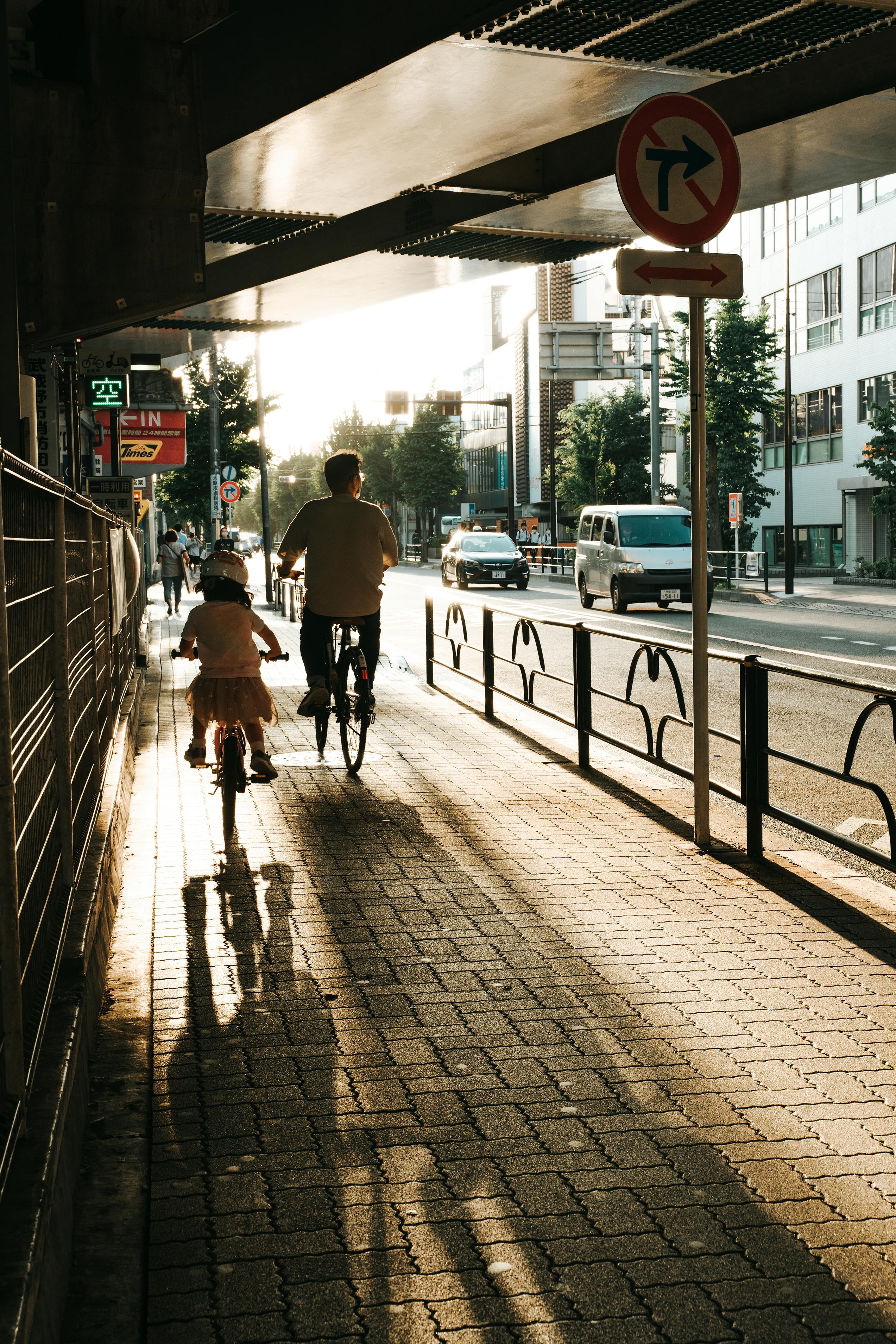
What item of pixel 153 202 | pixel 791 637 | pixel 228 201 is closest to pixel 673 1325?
pixel 153 202

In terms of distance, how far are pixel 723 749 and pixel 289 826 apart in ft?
7.94

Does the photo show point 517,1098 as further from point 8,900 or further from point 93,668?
point 93,668

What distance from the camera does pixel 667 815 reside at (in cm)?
774

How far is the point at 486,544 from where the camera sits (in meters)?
40.8

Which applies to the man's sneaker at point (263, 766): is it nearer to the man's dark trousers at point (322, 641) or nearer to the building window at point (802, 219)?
the man's dark trousers at point (322, 641)

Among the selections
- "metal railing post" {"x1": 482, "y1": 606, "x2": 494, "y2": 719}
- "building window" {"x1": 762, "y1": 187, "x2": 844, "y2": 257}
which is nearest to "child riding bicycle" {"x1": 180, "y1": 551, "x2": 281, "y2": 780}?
"metal railing post" {"x1": 482, "y1": 606, "x2": 494, "y2": 719}

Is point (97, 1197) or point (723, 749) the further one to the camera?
point (723, 749)

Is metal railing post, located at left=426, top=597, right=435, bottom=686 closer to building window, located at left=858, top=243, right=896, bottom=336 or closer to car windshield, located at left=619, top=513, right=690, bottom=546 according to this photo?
car windshield, located at left=619, top=513, right=690, bottom=546

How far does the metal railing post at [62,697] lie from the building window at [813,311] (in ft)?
155

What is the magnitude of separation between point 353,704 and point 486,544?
1246 inches

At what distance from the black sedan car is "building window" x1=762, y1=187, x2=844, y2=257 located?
1673 centimetres

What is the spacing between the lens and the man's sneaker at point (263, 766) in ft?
24.0

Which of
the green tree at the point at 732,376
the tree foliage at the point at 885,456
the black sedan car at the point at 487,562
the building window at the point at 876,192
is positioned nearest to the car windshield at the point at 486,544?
the black sedan car at the point at 487,562

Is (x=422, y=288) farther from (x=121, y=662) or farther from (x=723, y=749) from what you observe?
(x=723, y=749)
